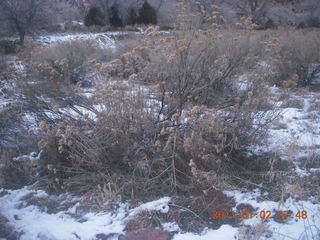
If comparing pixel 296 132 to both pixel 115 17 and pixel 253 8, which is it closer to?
pixel 115 17

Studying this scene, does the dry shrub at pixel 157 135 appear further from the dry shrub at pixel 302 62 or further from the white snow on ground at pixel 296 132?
the dry shrub at pixel 302 62

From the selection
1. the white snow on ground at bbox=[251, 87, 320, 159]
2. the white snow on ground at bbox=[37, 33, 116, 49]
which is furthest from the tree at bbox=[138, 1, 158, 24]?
the white snow on ground at bbox=[251, 87, 320, 159]

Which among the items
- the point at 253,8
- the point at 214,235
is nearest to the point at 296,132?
the point at 214,235

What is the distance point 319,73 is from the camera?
272 inches

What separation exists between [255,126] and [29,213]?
2.89 m

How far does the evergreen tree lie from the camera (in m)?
18.7

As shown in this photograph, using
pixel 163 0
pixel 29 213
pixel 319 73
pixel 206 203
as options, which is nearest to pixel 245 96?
pixel 206 203

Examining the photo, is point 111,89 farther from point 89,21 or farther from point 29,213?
point 89,21

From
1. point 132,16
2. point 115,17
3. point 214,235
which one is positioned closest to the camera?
point 214,235

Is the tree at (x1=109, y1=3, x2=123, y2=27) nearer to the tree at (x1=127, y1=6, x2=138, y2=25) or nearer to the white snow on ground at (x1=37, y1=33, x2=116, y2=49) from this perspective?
the tree at (x1=127, y1=6, x2=138, y2=25)

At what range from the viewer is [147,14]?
1842cm
